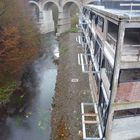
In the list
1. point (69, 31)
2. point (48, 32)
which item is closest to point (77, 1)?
point (69, 31)

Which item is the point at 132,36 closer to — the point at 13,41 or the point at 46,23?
the point at 13,41

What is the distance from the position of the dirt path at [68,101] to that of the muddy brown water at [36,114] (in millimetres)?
1021

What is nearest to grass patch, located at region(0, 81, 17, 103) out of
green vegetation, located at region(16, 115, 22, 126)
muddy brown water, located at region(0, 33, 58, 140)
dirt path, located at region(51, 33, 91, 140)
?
muddy brown water, located at region(0, 33, 58, 140)

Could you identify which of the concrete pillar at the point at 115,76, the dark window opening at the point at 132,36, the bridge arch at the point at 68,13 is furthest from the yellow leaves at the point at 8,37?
the bridge arch at the point at 68,13

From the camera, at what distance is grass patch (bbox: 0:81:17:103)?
26641 mm

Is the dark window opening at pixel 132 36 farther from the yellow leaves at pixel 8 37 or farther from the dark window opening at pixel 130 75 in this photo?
the yellow leaves at pixel 8 37

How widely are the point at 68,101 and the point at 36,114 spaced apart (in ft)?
10.9

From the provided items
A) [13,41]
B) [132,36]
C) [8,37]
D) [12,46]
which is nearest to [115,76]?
[132,36]

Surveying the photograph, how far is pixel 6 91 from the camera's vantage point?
27891 millimetres

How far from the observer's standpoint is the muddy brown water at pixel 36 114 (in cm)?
2181

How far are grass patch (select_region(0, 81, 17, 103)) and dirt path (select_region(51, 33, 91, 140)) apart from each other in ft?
16.3

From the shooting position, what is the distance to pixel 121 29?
39.3ft

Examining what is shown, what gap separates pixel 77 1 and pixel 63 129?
1635 inches

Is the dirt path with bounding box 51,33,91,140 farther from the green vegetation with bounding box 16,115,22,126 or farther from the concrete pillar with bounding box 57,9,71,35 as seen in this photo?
the concrete pillar with bounding box 57,9,71,35
